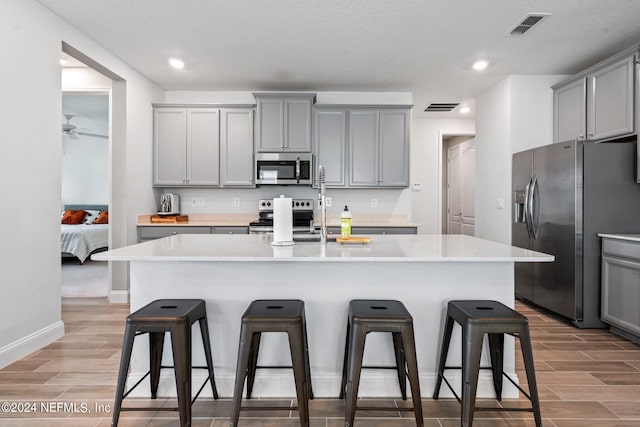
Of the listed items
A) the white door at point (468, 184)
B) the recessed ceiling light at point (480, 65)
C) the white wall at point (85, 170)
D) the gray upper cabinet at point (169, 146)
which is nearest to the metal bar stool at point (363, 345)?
the recessed ceiling light at point (480, 65)

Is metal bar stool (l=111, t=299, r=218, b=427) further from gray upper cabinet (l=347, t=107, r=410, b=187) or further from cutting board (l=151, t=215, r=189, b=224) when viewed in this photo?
gray upper cabinet (l=347, t=107, r=410, b=187)

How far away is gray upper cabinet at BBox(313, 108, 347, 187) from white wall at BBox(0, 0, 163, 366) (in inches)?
102

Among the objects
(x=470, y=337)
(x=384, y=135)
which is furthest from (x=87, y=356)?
(x=384, y=135)

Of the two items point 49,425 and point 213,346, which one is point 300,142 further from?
point 49,425

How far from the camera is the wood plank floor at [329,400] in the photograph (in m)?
1.98

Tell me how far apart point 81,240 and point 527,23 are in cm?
662

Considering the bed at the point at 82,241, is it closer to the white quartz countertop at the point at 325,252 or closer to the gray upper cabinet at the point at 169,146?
the gray upper cabinet at the point at 169,146

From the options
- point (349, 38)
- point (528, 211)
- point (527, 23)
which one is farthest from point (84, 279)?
point (527, 23)

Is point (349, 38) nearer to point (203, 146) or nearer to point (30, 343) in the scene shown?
point (203, 146)

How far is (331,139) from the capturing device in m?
4.82

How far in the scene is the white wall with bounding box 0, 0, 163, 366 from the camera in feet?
8.73

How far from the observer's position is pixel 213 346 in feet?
7.26

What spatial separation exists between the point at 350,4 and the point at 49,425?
3215mm

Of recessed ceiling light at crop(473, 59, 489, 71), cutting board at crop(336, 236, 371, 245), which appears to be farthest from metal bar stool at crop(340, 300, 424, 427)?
recessed ceiling light at crop(473, 59, 489, 71)
